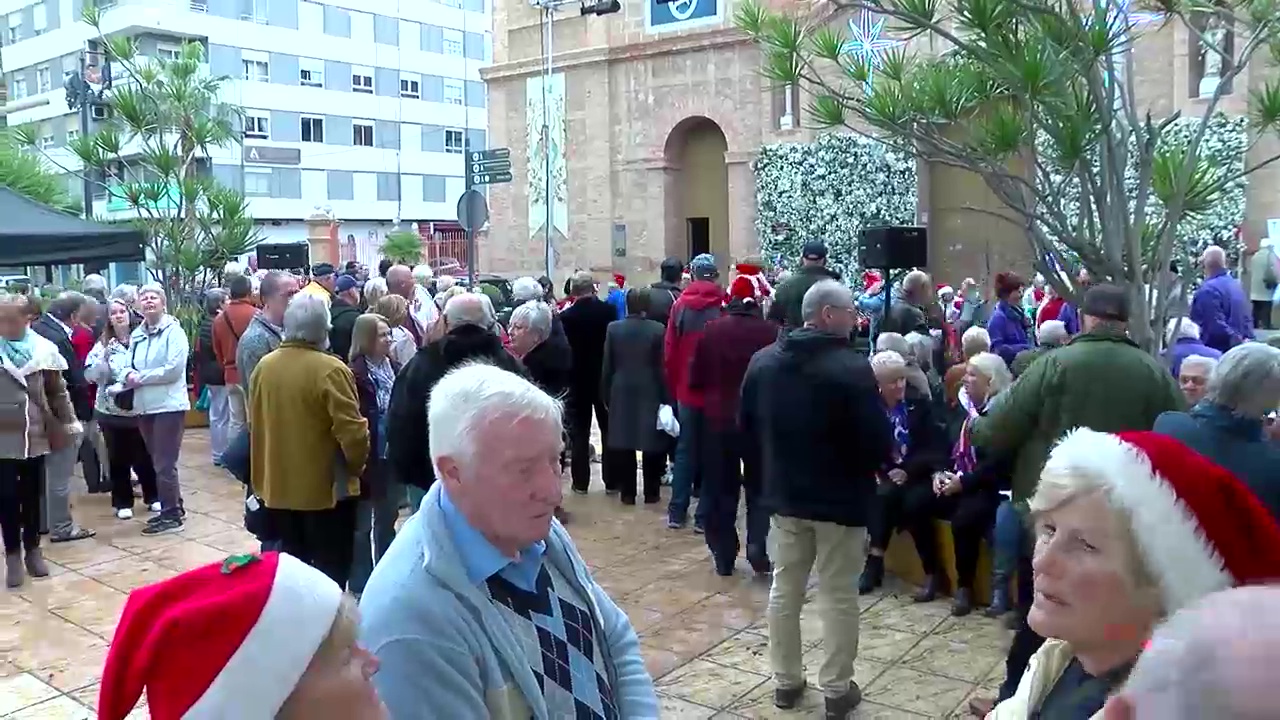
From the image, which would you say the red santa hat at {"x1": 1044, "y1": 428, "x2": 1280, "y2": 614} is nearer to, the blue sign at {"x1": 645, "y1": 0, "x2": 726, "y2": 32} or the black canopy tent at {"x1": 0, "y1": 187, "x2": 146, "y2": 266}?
the black canopy tent at {"x1": 0, "y1": 187, "x2": 146, "y2": 266}

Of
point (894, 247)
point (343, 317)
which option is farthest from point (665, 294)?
point (343, 317)

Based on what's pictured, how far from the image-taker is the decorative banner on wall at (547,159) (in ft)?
81.6

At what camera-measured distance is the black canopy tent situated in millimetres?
9094

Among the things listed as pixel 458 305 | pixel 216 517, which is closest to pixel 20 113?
pixel 216 517

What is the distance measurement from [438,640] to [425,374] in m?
3.56

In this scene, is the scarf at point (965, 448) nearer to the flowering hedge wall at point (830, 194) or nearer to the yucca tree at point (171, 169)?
the yucca tree at point (171, 169)

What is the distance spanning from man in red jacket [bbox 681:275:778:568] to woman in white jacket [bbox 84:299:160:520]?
414 cm

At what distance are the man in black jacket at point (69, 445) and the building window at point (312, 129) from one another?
36229 millimetres

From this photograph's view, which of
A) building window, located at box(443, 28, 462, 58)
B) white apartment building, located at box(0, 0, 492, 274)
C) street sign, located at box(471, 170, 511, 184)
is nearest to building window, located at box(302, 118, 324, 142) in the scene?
white apartment building, located at box(0, 0, 492, 274)

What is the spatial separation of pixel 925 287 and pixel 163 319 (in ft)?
20.0

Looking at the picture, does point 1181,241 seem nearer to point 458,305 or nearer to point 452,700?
point 458,305

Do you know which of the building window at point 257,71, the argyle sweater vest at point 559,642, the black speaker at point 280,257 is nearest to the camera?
the argyle sweater vest at point 559,642

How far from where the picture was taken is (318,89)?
42.8m

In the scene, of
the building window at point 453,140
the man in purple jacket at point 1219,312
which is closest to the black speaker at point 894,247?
the man in purple jacket at point 1219,312
